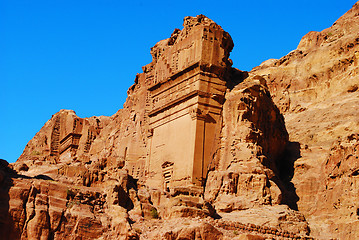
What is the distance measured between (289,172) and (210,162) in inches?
195

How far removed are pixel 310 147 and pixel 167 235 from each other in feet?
53.2

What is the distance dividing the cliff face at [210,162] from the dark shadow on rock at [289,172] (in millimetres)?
88

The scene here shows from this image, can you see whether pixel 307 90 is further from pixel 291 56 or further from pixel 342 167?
pixel 342 167

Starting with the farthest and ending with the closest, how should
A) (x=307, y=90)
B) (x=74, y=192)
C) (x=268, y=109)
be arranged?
(x=307, y=90) < (x=268, y=109) < (x=74, y=192)

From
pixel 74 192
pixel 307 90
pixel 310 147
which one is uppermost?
pixel 307 90

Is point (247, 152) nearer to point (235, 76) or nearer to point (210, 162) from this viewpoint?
point (210, 162)

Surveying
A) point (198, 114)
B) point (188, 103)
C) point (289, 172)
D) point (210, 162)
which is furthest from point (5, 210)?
point (289, 172)

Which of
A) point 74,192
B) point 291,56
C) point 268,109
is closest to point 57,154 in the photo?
point 291,56

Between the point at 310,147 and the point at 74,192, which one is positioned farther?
the point at 310,147

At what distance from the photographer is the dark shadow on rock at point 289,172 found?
37.4 m

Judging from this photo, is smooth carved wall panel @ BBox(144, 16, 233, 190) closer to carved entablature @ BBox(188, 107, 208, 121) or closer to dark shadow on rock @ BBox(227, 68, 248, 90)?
carved entablature @ BBox(188, 107, 208, 121)

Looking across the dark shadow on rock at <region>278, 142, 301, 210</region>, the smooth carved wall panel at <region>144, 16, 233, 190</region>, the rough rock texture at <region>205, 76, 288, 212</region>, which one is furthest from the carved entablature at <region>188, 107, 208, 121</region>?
the dark shadow on rock at <region>278, 142, 301, 210</region>

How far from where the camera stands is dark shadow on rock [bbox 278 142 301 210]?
37.4 metres

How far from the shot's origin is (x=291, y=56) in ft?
193
